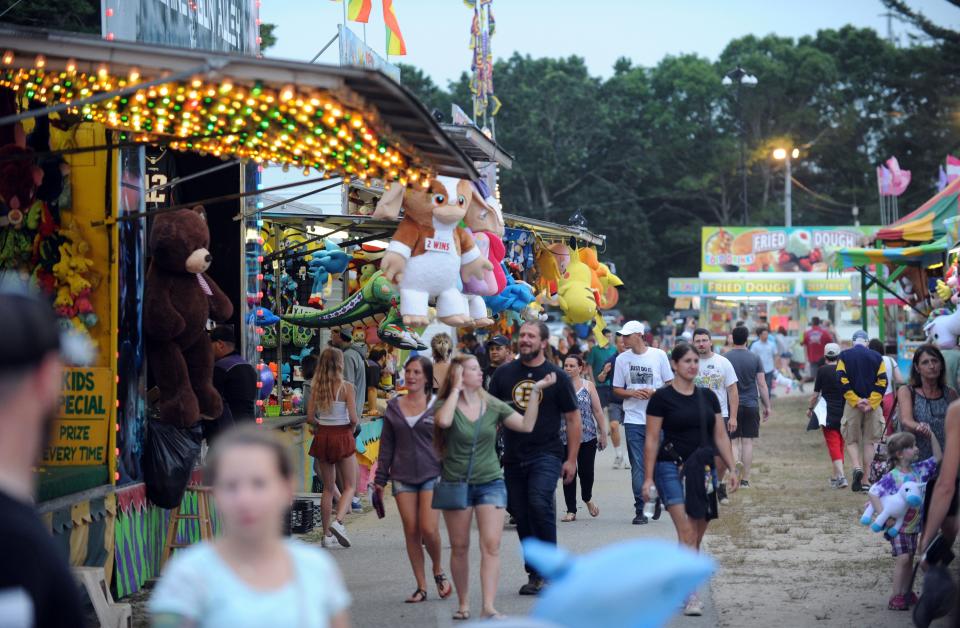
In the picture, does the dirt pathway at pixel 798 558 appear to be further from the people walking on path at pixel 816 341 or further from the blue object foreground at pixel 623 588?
the people walking on path at pixel 816 341

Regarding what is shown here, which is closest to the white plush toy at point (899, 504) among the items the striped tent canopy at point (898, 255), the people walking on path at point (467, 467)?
the people walking on path at point (467, 467)

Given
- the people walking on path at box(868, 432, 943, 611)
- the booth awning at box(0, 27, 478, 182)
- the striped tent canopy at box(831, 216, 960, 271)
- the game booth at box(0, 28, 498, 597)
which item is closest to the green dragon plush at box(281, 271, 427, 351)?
the game booth at box(0, 28, 498, 597)

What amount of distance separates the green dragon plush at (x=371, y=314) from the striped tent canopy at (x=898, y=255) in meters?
7.81

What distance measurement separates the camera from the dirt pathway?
28.9 feet

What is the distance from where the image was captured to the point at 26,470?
108 inches

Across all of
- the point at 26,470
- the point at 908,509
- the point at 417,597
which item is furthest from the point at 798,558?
the point at 26,470

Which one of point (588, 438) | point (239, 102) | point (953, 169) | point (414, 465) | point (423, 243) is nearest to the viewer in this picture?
point (239, 102)

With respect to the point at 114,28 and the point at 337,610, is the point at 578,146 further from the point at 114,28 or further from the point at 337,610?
the point at 337,610

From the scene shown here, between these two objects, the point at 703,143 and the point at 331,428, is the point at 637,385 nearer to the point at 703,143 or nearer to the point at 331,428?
the point at 331,428

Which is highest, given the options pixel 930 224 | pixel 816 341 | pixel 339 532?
pixel 930 224

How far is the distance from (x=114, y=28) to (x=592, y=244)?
37.5 ft

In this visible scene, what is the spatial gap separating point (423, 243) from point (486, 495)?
2.82m

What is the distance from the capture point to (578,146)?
67.1m

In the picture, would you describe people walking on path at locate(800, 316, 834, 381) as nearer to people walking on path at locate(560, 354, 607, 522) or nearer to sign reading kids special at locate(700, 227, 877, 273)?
sign reading kids special at locate(700, 227, 877, 273)
